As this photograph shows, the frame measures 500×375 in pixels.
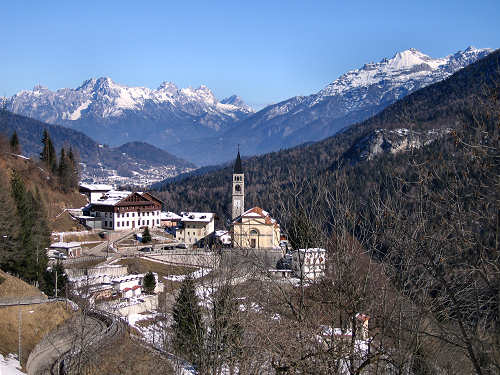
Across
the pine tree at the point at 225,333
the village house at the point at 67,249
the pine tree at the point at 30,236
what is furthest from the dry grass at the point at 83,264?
the pine tree at the point at 225,333

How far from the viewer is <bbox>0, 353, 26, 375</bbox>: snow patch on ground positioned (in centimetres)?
1828

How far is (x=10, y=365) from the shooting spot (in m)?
19.2

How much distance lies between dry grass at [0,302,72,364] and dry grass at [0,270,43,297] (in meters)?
2.53

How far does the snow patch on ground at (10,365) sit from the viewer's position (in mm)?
18278

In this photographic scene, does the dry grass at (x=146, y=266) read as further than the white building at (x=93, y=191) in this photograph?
No

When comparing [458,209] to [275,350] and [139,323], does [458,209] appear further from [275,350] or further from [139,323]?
[139,323]

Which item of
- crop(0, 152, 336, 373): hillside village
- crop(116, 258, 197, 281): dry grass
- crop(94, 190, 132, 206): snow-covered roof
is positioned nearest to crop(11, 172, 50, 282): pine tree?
crop(0, 152, 336, 373): hillside village

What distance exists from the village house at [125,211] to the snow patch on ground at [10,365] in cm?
4614

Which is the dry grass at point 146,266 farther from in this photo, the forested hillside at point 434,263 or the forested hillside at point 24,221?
the forested hillside at point 434,263

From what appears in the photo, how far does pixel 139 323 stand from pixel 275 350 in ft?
79.9

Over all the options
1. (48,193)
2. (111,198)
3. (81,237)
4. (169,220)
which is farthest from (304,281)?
(169,220)

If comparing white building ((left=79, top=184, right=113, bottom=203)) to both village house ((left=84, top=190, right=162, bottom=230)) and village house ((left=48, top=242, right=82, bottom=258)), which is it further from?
village house ((left=48, top=242, right=82, bottom=258))

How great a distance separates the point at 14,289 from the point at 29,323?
4937 millimetres

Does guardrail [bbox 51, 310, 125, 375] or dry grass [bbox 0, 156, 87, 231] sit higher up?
dry grass [bbox 0, 156, 87, 231]
